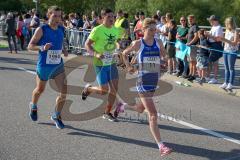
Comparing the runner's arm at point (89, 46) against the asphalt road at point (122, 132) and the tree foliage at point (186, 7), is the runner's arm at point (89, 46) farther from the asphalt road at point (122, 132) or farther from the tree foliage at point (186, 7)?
the tree foliage at point (186, 7)

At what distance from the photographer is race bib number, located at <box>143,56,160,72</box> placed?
6.90 m

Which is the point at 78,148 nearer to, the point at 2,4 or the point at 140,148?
the point at 140,148

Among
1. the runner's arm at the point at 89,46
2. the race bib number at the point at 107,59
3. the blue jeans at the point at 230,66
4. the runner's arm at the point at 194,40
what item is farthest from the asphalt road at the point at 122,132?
the runner's arm at the point at 194,40

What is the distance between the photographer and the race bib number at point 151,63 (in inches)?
272

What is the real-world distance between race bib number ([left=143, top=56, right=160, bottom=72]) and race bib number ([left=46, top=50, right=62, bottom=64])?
1.71 m

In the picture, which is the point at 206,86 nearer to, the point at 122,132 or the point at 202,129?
the point at 202,129

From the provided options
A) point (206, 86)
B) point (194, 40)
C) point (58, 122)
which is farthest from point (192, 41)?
point (58, 122)

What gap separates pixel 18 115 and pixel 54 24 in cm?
198

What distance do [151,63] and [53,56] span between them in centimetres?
184

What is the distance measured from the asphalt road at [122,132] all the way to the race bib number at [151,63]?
112cm

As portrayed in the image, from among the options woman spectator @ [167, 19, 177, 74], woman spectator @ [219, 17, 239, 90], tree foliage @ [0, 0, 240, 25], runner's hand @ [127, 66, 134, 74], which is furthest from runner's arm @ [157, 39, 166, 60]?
tree foliage @ [0, 0, 240, 25]

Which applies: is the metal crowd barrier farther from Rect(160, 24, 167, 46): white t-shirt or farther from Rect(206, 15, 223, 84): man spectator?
Rect(206, 15, 223, 84): man spectator

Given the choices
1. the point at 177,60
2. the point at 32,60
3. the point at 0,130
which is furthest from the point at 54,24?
the point at 32,60

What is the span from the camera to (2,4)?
71.4m
